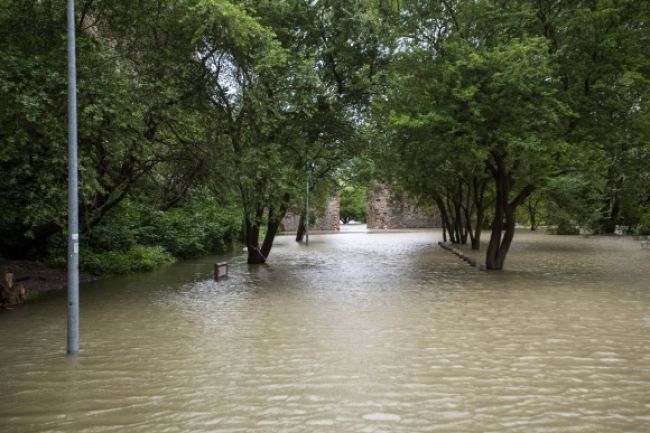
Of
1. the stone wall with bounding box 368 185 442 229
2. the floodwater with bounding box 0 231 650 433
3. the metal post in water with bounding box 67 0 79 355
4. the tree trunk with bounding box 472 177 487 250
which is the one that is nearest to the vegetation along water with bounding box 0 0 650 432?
the floodwater with bounding box 0 231 650 433

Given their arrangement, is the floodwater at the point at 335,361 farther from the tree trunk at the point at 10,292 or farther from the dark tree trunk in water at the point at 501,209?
the dark tree trunk in water at the point at 501,209

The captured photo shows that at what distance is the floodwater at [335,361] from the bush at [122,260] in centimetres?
321

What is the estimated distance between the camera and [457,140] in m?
15.0

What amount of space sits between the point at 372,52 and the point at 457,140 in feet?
14.8

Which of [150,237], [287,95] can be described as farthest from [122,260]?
[287,95]

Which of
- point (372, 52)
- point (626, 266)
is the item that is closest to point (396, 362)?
point (372, 52)

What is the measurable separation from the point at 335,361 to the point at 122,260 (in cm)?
1294

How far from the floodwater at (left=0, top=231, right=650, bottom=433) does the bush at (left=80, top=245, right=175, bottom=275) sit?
3.21 meters

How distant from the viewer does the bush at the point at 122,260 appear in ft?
56.3

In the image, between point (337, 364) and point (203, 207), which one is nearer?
point (337, 364)

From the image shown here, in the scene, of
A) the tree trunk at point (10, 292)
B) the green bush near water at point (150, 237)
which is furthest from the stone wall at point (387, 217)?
the tree trunk at point (10, 292)

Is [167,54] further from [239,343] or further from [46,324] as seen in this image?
[239,343]

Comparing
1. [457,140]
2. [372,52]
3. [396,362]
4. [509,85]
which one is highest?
[372,52]

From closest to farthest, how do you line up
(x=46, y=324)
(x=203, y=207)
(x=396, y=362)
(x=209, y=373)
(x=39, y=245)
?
(x=209, y=373), (x=396, y=362), (x=46, y=324), (x=39, y=245), (x=203, y=207)
